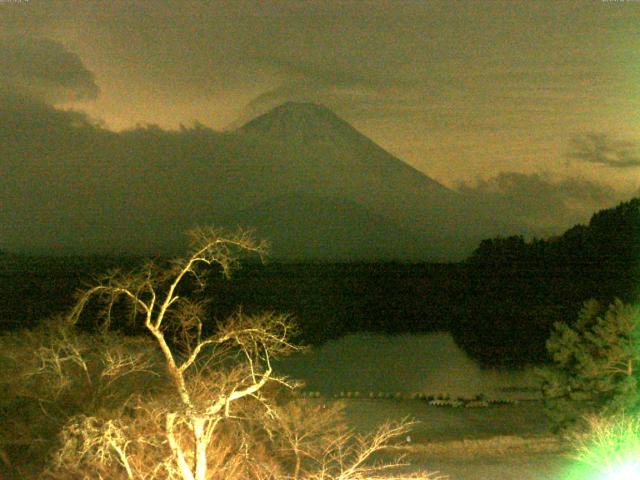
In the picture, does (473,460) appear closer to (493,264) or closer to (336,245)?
(493,264)

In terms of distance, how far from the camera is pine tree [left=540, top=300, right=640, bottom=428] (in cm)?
1129

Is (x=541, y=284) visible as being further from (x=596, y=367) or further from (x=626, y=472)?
(x=626, y=472)

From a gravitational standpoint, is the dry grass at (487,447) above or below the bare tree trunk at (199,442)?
below

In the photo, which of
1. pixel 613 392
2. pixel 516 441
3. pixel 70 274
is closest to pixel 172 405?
pixel 613 392

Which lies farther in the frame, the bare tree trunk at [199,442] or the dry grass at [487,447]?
the dry grass at [487,447]

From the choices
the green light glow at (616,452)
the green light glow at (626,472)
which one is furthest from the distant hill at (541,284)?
the green light glow at (626,472)

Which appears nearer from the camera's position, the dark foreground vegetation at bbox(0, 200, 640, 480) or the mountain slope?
the dark foreground vegetation at bbox(0, 200, 640, 480)

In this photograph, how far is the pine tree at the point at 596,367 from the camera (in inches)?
444

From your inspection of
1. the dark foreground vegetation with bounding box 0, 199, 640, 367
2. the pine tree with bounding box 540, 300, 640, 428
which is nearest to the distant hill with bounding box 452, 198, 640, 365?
the dark foreground vegetation with bounding box 0, 199, 640, 367

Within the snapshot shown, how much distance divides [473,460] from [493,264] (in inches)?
1589

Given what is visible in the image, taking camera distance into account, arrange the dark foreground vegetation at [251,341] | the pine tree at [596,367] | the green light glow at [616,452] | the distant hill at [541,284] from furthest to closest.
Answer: the distant hill at [541,284], the pine tree at [596,367], the green light glow at [616,452], the dark foreground vegetation at [251,341]

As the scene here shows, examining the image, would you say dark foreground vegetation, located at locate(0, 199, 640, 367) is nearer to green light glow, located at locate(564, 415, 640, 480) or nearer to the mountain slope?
green light glow, located at locate(564, 415, 640, 480)

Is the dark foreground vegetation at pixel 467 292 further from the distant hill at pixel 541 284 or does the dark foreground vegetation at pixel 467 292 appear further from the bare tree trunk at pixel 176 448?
the bare tree trunk at pixel 176 448

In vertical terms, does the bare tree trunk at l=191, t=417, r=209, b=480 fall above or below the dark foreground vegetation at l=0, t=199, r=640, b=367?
above
